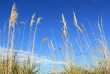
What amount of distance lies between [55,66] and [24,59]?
76 cm

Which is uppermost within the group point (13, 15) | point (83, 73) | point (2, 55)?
point (13, 15)

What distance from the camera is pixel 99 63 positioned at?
8.81 ft

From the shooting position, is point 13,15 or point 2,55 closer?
point 13,15

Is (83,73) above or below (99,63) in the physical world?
below

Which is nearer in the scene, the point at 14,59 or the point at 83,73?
the point at 83,73

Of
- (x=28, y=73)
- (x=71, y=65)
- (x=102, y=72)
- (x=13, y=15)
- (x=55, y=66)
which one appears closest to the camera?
(x=102, y=72)

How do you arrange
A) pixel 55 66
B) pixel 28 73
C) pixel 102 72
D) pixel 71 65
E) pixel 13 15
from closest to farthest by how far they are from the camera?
pixel 102 72
pixel 28 73
pixel 13 15
pixel 71 65
pixel 55 66

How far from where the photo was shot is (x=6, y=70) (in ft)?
8.29

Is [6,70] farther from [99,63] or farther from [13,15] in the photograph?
[99,63]

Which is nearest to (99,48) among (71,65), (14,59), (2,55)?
(71,65)

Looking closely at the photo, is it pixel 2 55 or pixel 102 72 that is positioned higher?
pixel 2 55

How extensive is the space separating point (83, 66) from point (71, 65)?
0.26m

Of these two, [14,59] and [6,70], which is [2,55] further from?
[6,70]

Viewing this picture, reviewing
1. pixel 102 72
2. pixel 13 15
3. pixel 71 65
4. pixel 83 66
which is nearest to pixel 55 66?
pixel 71 65
